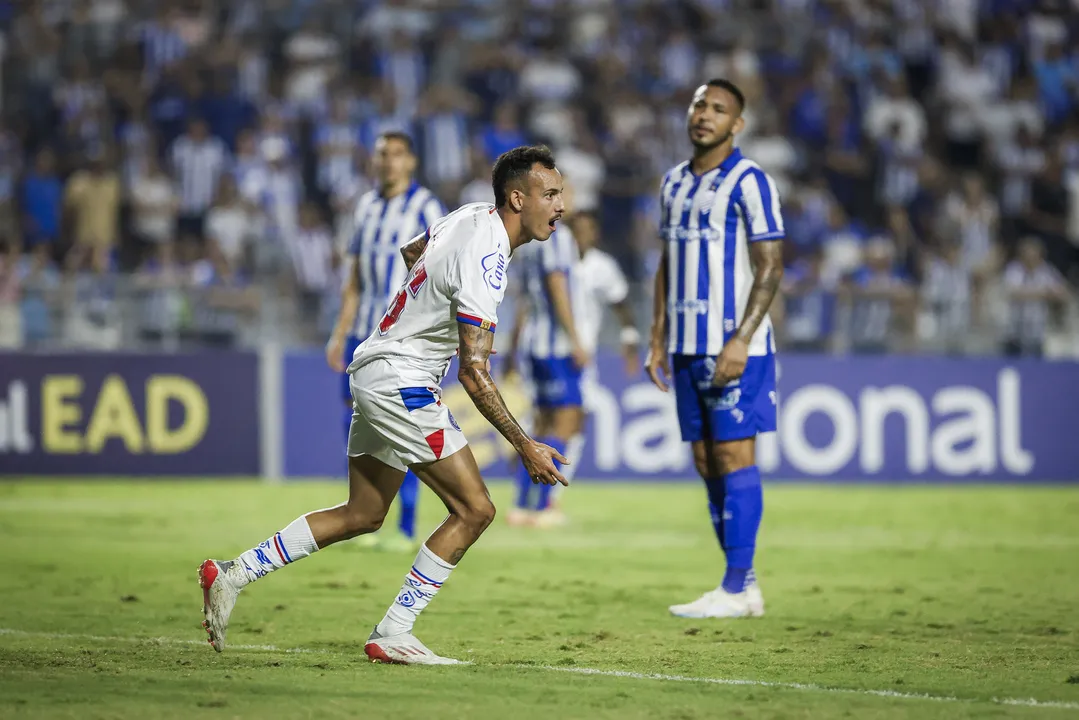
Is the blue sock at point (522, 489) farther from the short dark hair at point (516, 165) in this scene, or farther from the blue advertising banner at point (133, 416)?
the short dark hair at point (516, 165)

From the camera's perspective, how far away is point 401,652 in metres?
6.43

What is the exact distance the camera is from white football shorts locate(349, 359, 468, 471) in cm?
636

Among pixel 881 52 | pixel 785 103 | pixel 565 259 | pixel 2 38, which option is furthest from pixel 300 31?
pixel 565 259

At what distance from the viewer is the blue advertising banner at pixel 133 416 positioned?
1558 cm

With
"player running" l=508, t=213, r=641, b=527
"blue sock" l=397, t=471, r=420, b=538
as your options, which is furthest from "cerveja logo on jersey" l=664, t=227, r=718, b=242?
"player running" l=508, t=213, r=641, b=527

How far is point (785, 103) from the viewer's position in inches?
798

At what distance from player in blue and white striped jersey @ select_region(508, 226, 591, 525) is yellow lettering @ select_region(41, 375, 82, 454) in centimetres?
542

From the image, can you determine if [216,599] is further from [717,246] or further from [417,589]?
[717,246]

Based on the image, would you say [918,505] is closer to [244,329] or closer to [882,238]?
[882,238]

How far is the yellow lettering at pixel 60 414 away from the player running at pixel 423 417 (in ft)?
31.6

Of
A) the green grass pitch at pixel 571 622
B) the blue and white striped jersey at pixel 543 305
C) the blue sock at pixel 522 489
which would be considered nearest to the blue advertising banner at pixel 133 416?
the green grass pitch at pixel 571 622

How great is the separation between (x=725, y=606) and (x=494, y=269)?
268cm

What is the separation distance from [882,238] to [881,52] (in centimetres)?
381

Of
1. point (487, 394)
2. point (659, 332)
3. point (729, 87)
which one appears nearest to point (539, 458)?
point (487, 394)
